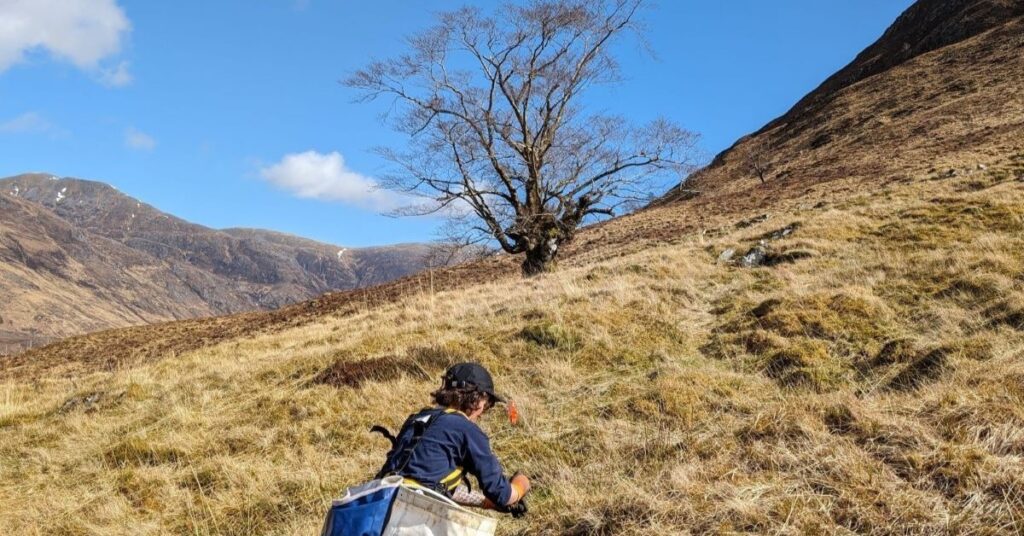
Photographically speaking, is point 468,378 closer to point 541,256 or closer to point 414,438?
point 414,438

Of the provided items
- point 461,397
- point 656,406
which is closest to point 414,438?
point 461,397

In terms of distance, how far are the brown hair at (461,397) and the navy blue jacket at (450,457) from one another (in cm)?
19

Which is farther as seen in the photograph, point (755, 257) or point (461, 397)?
point (755, 257)

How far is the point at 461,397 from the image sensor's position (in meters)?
3.58

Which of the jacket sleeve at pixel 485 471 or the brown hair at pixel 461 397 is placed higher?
the brown hair at pixel 461 397

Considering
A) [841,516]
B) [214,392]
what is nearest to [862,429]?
[841,516]

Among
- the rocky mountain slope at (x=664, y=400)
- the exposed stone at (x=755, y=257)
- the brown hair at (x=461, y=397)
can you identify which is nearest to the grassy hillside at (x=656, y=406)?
the rocky mountain slope at (x=664, y=400)

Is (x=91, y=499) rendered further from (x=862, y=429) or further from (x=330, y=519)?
(x=862, y=429)

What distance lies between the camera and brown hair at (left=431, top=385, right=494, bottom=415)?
11.7 ft

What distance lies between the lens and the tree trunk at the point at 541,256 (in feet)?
55.2

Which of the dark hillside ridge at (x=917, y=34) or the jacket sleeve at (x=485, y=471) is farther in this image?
the dark hillside ridge at (x=917, y=34)

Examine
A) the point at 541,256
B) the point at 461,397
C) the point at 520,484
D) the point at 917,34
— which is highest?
the point at 917,34

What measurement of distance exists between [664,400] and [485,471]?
130 inches

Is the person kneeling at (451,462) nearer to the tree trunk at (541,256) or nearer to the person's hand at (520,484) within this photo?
the person's hand at (520,484)
